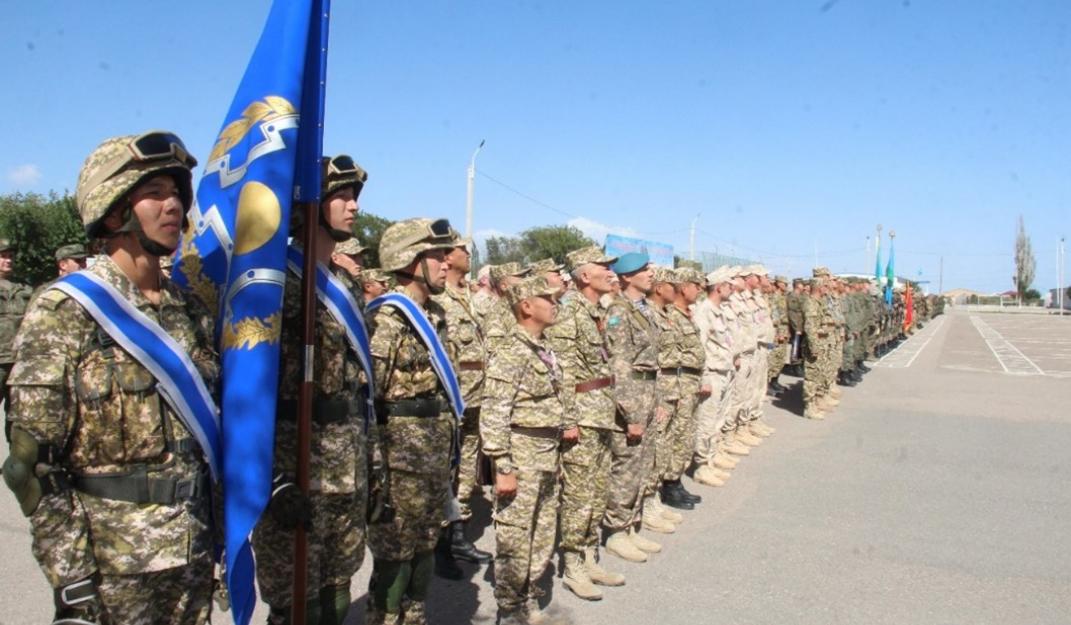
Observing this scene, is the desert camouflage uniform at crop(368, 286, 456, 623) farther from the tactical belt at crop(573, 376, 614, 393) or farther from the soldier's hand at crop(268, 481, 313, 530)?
the tactical belt at crop(573, 376, 614, 393)

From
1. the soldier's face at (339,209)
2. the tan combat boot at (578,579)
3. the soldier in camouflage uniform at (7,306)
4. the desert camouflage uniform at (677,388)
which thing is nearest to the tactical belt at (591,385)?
the tan combat boot at (578,579)

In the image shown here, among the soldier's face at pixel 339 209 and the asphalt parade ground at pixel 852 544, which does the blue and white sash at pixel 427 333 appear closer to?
the soldier's face at pixel 339 209

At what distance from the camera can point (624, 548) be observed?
17.4 ft

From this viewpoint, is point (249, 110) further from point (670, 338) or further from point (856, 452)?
point (856, 452)

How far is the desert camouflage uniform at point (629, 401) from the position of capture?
5.31 metres

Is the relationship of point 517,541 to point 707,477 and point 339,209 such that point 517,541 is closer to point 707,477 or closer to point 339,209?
point 339,209

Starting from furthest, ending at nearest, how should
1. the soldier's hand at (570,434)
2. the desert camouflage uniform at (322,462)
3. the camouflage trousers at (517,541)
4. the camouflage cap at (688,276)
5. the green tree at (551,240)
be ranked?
the green tree at (551,240), the camouflage cap at (688,276), the soldier's hand at (570,434), the camouflage trousers at (517,541), the desert camouflage uniform at (322,462)

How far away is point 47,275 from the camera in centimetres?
2475

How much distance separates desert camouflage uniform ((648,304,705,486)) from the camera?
631 centimetres

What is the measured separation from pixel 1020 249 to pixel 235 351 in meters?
122

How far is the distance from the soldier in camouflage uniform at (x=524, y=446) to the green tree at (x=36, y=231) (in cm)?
2393

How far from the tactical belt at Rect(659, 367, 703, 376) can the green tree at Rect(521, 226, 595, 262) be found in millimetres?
40370

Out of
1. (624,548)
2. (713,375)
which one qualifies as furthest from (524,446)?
(713,375)

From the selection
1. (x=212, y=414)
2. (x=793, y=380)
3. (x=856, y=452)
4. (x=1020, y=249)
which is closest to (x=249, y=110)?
(x=212, y=414)
